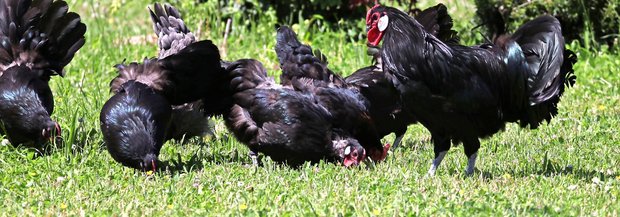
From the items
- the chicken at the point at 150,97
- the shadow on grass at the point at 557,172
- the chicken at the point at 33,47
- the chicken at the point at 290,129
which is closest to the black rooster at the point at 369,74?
the chicken at the point at 290,129

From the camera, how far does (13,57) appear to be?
29.1 ft

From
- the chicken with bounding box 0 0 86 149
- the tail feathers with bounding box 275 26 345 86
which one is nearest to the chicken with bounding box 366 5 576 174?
the tail feathers with bounding box 275 26 345 86

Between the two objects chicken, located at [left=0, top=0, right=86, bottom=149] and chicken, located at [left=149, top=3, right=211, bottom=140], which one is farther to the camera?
chicken, located at [left=149, top=3, right=211, bottom=140]

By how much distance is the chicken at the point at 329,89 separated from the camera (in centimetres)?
805

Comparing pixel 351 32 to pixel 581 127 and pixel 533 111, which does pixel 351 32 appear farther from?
pixel 533 111

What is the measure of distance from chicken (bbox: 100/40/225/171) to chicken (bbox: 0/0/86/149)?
741 millimetres

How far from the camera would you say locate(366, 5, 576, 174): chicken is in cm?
700

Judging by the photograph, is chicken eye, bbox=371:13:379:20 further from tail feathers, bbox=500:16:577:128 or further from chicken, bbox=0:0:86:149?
chicken, bbox=0:0:86:149

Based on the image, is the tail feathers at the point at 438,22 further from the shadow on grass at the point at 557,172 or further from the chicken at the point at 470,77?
the shadow on grass at the point at 557,172

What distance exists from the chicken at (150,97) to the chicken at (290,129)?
421mm

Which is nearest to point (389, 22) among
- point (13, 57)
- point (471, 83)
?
point (471, 83)

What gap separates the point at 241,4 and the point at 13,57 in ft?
16.8

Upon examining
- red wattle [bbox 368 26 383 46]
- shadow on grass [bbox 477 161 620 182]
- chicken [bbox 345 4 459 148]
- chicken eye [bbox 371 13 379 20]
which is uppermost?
chicken eye [bbox 371 13 379 20]

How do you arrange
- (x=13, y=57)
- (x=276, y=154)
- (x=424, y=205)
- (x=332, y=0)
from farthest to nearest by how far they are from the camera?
(x=332, y=0)
(x=13, y=57)
(x=276, y=154)
(x=424, y=205)
